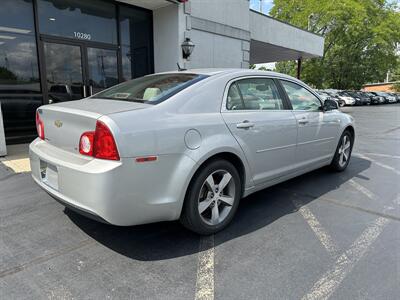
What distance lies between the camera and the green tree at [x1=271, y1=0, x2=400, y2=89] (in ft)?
95.3

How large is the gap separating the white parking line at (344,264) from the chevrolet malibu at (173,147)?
1047mm

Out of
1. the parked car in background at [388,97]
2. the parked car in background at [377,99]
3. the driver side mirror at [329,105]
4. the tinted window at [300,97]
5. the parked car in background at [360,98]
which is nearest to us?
the tinted window at [300,97]

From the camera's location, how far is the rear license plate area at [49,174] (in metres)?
2.74

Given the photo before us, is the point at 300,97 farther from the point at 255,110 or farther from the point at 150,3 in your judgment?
the point at 150,3

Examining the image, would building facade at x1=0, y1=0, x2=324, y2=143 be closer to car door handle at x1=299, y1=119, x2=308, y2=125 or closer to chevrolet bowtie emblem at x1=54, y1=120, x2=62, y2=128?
chevrolet bowtie emblem at x1=54, y1=120, x2=62, y2=128

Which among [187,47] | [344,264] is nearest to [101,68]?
[187,47]

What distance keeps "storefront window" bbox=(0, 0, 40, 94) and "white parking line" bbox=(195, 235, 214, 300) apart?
630cm

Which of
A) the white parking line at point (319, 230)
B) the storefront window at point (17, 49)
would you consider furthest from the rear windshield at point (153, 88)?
the storefront window at point (17, 49)

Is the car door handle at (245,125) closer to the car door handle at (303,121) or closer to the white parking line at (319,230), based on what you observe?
the car door handle at (303,121)

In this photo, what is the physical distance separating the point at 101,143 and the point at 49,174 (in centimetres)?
79

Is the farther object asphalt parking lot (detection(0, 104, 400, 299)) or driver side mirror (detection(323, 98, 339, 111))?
driver side mirror (detection(323, 98, 339, 111))

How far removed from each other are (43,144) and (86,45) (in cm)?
585

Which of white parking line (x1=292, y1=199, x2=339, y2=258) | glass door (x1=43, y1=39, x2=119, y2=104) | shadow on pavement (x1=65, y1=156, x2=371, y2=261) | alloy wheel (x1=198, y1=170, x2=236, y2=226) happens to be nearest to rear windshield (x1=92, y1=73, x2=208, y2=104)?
alloy wheel (x1=198, y1=170, x2=236, y2=226)

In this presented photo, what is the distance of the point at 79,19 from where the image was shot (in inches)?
317
